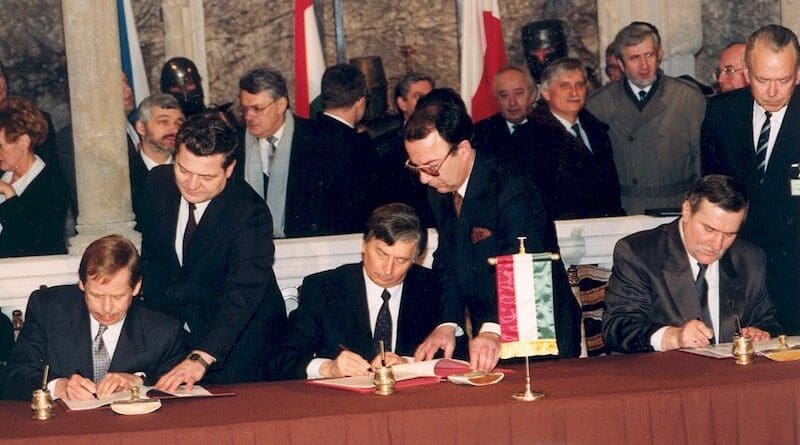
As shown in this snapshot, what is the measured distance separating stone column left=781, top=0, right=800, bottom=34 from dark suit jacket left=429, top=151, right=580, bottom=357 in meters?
3.03

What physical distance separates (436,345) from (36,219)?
94.9 inches

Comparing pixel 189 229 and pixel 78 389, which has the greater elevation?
pixel 189 229

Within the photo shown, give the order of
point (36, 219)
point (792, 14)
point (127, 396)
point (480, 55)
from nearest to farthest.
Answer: point (127, 396) < point (36, 219) < point (792, 14) < point (480, 55)

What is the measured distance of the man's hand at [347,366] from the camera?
5133mm

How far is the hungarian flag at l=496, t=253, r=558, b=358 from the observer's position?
15.3 ft

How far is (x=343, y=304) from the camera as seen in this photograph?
5.52 m

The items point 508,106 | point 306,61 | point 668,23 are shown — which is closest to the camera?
point 508,106

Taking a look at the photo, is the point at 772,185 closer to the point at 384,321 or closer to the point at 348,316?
the point at 384,321

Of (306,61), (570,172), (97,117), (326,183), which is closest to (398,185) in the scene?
(326,183)

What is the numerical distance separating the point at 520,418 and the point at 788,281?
6.23 ft

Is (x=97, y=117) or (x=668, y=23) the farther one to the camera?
(x=668, y=23)

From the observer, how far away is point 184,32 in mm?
10617

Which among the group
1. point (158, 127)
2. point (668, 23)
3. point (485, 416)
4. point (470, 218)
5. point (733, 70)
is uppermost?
point (668, 23)

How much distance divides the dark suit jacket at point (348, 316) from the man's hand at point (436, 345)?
0.17m
